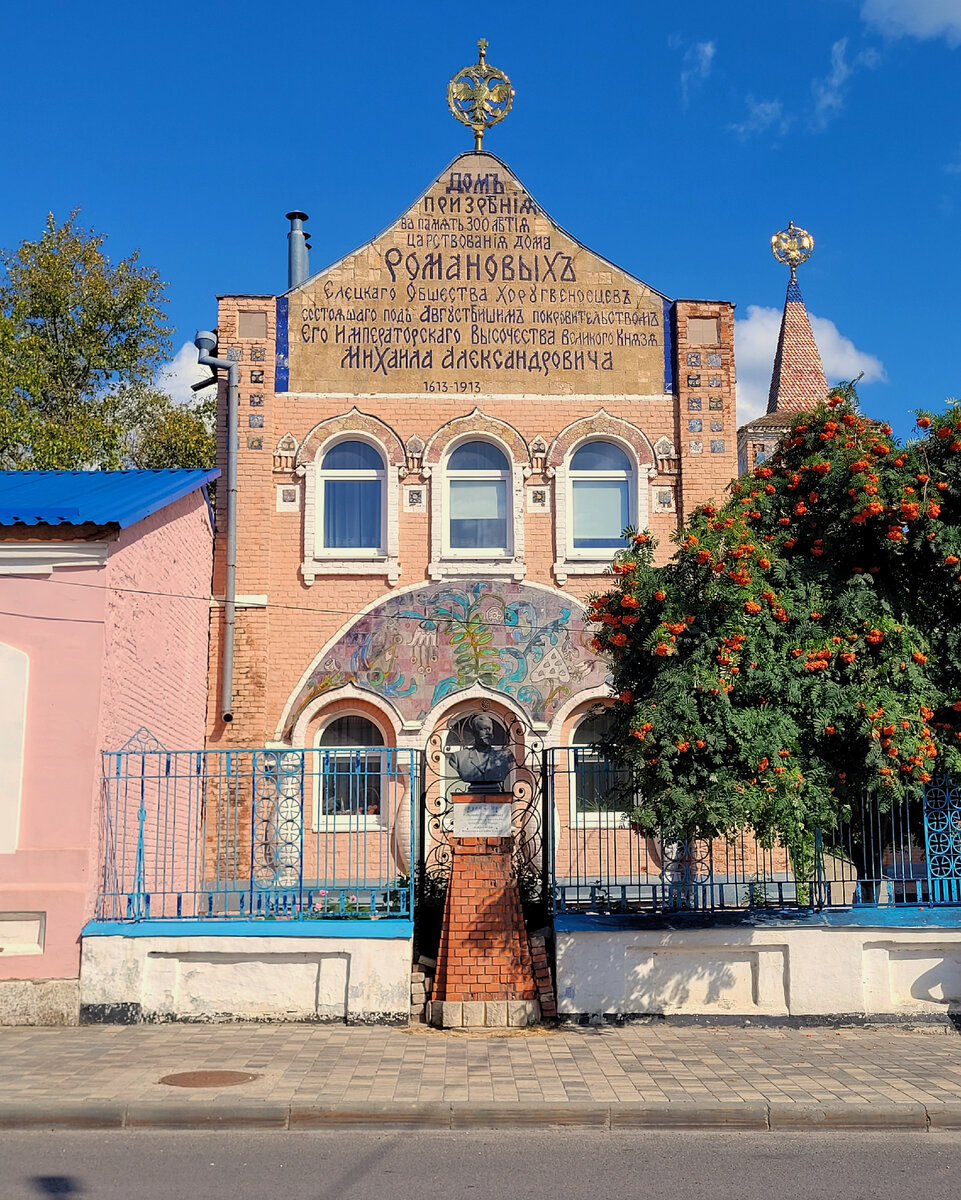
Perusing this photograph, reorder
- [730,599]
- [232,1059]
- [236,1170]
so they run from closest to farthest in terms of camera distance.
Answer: [236,1170]
[232,1059]
[730,599]

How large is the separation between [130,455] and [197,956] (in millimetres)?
18218

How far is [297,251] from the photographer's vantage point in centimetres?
2380

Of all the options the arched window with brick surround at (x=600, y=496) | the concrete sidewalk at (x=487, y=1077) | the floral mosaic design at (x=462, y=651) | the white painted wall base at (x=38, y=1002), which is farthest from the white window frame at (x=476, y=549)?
the white painted wall base at (x=38, y=1002)

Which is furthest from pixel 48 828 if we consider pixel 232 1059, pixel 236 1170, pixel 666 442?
pixel 666 442

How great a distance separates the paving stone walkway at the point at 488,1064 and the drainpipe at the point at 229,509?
23.4ft

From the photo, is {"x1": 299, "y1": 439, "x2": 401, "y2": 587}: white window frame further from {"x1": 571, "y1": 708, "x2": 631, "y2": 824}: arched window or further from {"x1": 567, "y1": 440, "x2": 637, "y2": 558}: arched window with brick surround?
{"x1": 571, "y1": 708, "x2": 631, "y2": 824}: arched window

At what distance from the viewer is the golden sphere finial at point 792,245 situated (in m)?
28.2

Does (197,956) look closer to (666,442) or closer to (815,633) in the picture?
(815,633)

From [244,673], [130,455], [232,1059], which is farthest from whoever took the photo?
[130,455]

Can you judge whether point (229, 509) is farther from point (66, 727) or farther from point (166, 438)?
point (166, 438)

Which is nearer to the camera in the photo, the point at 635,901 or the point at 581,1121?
the point at 581,1121

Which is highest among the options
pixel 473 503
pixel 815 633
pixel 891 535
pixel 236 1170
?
pixel 473 503

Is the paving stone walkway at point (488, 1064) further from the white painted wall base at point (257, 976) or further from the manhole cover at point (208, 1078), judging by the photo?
the white painted wall base at point (257, 976)

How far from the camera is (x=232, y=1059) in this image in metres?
9.40
